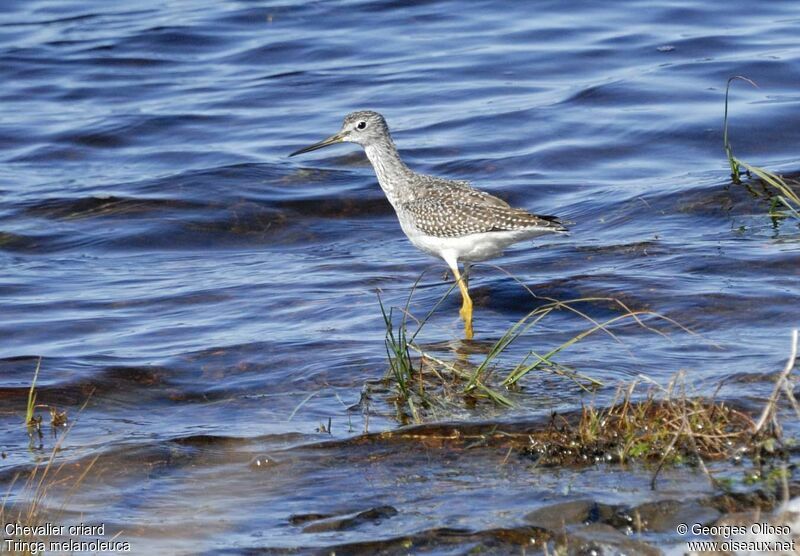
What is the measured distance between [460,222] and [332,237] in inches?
104

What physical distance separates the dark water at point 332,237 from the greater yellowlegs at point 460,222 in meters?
0.45

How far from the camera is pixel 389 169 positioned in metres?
9.16

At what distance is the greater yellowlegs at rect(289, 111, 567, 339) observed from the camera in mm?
7984

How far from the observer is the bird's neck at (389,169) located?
Answer: 901 cm

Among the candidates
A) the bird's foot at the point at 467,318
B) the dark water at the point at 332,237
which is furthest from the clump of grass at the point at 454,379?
the bird's foot at the point at 467,318

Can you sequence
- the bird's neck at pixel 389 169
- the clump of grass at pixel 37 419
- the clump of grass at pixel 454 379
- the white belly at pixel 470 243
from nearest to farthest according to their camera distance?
the clump of grass at pixel 454 379
the clump of grass at pixel 37 419
the white belly at pixel 470 243
the bird's neck at pixel 389 169

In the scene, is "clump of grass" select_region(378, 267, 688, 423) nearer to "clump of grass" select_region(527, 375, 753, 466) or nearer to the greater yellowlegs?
"clump of grass" select_region(527, 375, 753, 466)

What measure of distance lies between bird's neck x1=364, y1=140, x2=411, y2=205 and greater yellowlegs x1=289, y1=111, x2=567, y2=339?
0.01 meters

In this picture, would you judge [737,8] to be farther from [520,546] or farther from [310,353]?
[520,546]

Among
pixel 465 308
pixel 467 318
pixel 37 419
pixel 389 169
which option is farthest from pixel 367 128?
pixel 37 419

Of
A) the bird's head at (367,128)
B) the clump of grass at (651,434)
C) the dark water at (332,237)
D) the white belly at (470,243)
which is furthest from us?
the bird's head at (367,128)

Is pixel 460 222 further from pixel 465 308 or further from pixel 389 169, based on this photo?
pixel 389 169

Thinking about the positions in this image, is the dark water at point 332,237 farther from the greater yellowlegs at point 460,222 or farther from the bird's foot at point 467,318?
the greater yellowlegs at point 460,222

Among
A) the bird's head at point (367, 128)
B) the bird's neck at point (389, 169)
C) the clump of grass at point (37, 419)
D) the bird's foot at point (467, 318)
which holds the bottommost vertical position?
the bird's foot at point (467, 318)
